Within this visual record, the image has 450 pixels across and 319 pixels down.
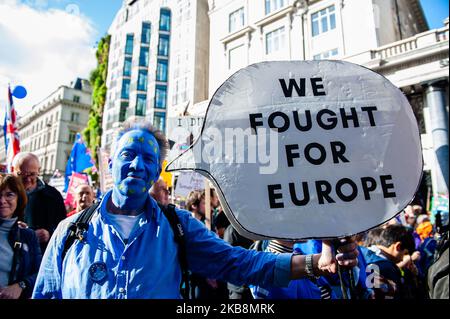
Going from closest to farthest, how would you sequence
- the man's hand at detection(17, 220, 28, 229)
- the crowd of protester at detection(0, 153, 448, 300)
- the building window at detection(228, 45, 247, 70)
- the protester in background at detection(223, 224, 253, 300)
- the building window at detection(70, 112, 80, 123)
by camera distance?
the crowd of protester at detection(0, 153, 448, 300), the man's hand at detection(17, 220, 28, 229), the building window at detection(228, 45, 247, 70), the protester in background at detection(223, 224, 253, 300), the building window at detection(70, 112, 80, 123)

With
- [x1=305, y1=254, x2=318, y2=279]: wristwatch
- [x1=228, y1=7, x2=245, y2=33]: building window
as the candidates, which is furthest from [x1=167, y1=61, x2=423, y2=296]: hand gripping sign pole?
[x1=228, y1=7, x2=245, y2=33]: building window

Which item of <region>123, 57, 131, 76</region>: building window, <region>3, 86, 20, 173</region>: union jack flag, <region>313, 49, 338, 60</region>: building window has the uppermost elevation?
<region>123, 57, 131, 76</region>: building window

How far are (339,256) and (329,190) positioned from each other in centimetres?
27

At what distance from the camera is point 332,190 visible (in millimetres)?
1303

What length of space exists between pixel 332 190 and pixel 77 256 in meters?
1.16

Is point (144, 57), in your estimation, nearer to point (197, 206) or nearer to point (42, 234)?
point (42, 234)

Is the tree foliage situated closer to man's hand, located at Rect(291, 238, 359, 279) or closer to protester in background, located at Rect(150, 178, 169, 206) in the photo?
protester in background, located at Rect(150, 178, 169, 206)

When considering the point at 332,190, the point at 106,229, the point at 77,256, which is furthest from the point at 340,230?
the point at 77,256

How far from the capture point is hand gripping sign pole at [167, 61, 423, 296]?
4.14 ft

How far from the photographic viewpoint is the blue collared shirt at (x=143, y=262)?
1298mm

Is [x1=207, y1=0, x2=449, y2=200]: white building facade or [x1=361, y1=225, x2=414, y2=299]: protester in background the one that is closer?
[x1=207, y1=0, x2=449, y2=200]: white building facade

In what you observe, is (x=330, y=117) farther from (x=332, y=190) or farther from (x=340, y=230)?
(x=340, y=230)

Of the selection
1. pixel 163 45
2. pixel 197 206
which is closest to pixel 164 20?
pixel 163 45

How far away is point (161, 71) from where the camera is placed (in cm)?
232
